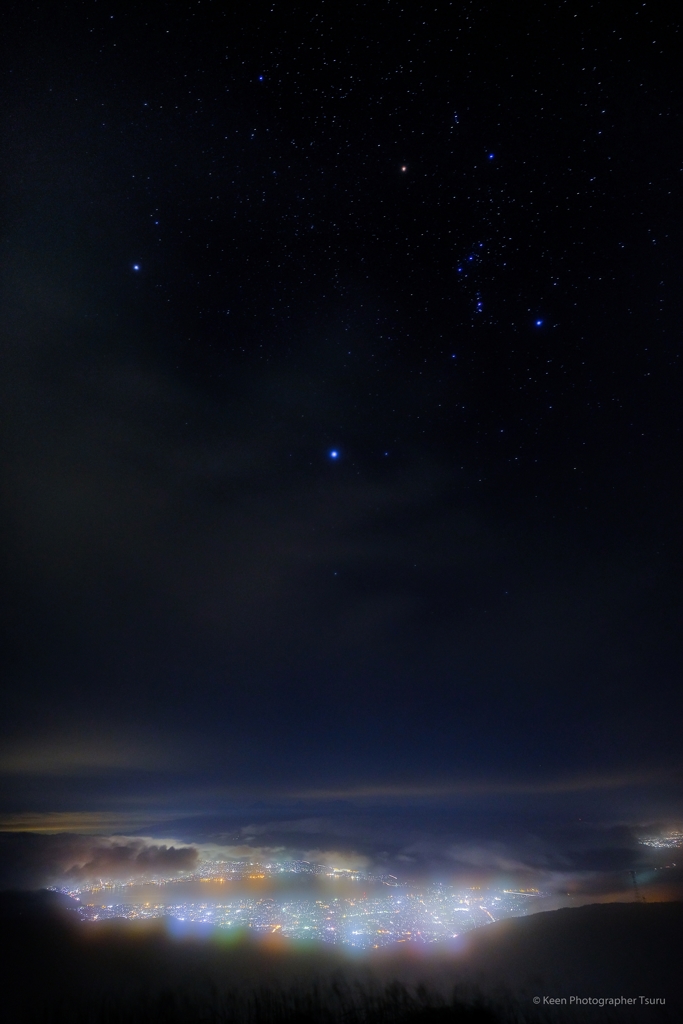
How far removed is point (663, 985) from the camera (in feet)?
234

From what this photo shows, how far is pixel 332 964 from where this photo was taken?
77500mm

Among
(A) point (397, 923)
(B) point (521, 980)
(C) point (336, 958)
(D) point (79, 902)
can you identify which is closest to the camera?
(B) point (521, 980)

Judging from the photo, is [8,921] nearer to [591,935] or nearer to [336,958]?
[336,958]

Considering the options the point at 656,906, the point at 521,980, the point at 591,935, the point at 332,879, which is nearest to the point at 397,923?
the point at 521,980

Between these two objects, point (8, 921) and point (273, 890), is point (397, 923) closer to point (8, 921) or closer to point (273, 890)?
point (273, 890)

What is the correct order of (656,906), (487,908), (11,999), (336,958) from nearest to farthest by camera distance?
(11,999), (336,958), (656,906), (487,908)

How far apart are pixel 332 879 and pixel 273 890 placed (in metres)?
23.9

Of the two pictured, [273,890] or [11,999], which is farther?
[273,890]

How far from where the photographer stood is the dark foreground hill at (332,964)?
52750 millimetres

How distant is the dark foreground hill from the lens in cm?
5275

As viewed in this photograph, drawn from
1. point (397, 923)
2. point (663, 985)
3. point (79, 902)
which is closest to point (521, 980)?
point (663, 985)

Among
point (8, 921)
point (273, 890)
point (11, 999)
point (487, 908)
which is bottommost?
point (487, 908)

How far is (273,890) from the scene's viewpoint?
12600 cm

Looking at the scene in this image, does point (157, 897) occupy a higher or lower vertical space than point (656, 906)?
higher
